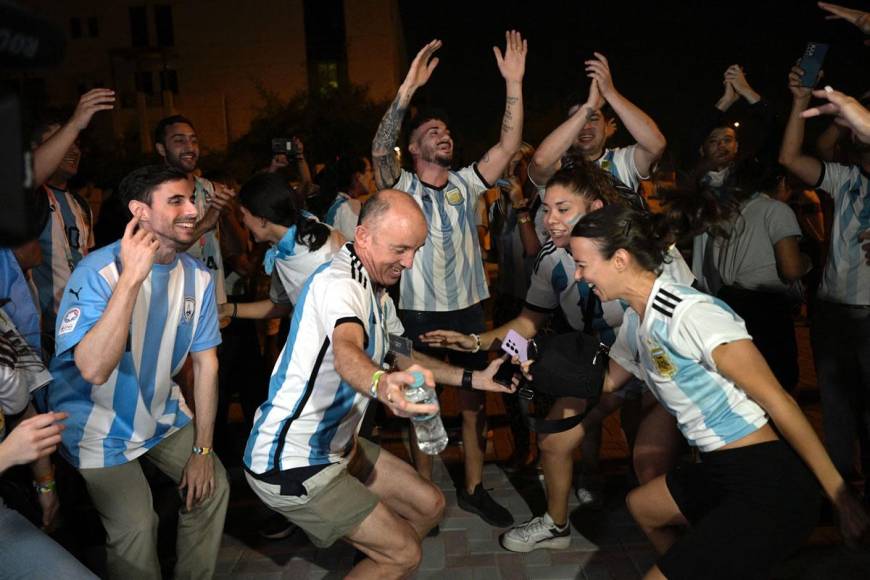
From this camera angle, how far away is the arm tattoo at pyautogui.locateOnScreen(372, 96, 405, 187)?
14.3 feet

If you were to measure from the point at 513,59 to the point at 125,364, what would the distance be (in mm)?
3014

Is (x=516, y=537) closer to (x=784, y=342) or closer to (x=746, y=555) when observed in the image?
(x=746, y=555)

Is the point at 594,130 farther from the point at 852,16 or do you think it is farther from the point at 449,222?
the point at 852,16

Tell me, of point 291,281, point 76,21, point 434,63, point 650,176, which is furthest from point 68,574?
point 76,21

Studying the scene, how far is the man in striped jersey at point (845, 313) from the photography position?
12.5 feet

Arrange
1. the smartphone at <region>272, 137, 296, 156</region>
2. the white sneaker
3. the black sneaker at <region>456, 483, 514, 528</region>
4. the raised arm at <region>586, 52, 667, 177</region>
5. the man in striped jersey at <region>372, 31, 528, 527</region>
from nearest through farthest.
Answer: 1. the white sneaker
2. the black sneaker at <region>456, 483, 514, 528</region>
3. the raised arm at <region>586, 52, 667, 177</region>
4. the man in striped jersey at <region>372, 31, 528, 527</region>
5. the smartphone at <region>272, 137, 296, 156</region>

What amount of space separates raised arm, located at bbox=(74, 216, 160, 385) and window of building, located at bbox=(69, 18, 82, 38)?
1884 inches

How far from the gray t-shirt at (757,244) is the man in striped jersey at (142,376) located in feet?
9.54

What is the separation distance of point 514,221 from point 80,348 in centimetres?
353

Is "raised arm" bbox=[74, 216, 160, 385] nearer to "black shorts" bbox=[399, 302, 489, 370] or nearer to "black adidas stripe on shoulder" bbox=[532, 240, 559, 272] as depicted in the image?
"black shorts" bbox=[399, 302, 489, 370]

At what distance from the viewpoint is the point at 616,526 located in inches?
160

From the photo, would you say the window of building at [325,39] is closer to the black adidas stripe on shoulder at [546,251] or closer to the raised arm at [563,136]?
the raised arm at [563,136]

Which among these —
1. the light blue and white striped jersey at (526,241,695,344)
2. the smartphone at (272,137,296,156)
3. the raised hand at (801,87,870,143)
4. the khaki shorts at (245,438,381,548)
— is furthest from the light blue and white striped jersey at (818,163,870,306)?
the smartphone at (272,137,296,156)

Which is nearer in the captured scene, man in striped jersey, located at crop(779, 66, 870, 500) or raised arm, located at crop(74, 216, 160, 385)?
raised arm, located at crop(74, 216, 160, 385)
